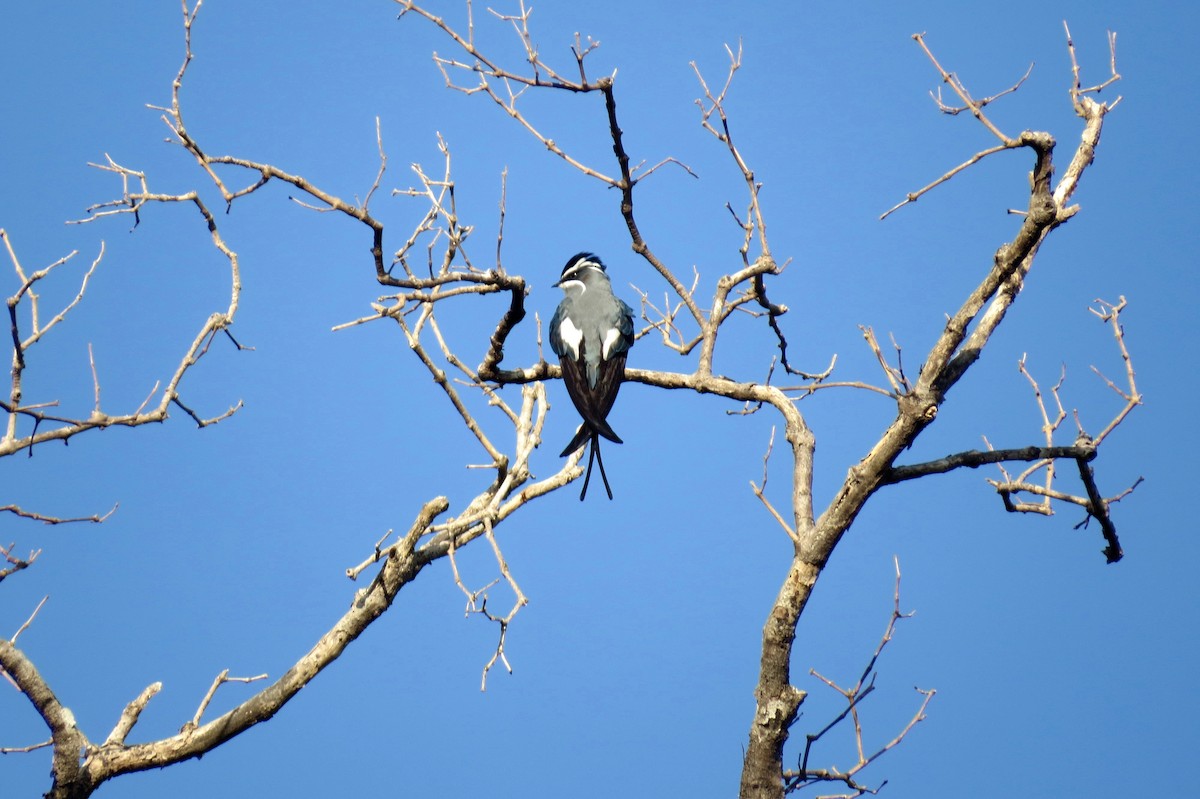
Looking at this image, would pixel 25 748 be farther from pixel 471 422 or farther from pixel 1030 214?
pixel 1030 214

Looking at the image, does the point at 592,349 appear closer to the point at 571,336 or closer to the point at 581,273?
the point at 571,336

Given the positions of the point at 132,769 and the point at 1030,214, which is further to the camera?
the point at 132,769

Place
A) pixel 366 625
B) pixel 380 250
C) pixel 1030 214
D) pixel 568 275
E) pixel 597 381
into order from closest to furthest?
pixel 1030 214
pixel 380 250
pixel 366 625
pixel 597 381
pixel 568 275

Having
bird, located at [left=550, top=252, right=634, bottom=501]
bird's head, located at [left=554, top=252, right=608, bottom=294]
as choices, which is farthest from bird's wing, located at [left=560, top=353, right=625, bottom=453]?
bird's head, located at [left=554, top=252, right=608, bottom=294]

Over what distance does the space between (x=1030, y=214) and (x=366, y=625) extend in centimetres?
311

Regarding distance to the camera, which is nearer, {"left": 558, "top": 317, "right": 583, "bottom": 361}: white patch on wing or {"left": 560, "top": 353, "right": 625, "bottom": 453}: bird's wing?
{"left": 560, "top": 353, "right": 625, "bottom": 453}: bird's wing

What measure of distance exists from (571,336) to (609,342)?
21 cm

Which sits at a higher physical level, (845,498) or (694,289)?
(694,289)

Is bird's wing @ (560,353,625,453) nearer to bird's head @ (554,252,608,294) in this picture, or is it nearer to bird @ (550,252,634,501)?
bird @ (550,252,634,501)

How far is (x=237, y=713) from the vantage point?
446cm

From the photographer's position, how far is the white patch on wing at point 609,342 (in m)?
5.53

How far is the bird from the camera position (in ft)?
17.5

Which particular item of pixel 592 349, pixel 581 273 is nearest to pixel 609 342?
pixel 592 349

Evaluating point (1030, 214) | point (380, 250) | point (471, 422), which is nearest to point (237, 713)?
point (471, 422)
